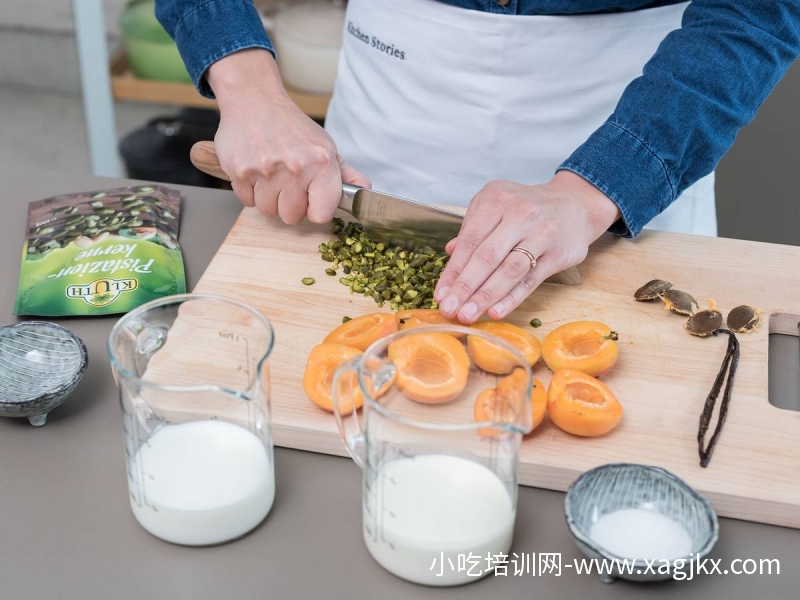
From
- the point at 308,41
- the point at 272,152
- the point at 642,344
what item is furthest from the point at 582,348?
the point at 308,41

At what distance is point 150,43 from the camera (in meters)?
2.86

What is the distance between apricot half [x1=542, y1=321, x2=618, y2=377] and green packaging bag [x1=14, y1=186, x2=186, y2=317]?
55 cm

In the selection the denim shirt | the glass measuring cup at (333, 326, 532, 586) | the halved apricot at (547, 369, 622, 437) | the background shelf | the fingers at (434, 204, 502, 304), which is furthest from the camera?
the background shelf

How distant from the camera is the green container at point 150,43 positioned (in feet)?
9.32

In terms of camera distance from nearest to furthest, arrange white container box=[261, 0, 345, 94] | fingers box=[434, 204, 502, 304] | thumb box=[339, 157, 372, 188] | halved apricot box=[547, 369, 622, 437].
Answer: halved apricot box=[547, 369, 622, 437] → fingers box=[434, 204, 502, 304] → thumb box=[339, 157, 372, 188] → white container box=[261, 0, 345, 94]

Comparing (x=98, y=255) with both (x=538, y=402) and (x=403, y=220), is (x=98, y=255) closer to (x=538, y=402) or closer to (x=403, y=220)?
(x=403, y=220)

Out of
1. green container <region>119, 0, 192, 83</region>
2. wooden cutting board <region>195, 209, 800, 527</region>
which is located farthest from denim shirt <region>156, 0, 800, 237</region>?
green container <region>119, 0, 192, 83</region>

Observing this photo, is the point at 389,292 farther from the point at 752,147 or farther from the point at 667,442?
the point at 752,147

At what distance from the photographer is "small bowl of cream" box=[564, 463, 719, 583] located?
0.88 metres

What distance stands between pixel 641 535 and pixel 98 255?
87 centimetres

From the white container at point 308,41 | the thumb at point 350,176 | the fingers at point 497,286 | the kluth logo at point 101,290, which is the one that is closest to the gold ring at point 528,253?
the fingers at point 497,286

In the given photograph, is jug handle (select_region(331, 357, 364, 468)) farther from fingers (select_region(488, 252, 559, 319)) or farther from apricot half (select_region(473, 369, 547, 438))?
fingers (select_region(488, 252, 559, 319))

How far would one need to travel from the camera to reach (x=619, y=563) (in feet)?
2.84

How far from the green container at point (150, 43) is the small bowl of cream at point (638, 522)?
2.26 meters
